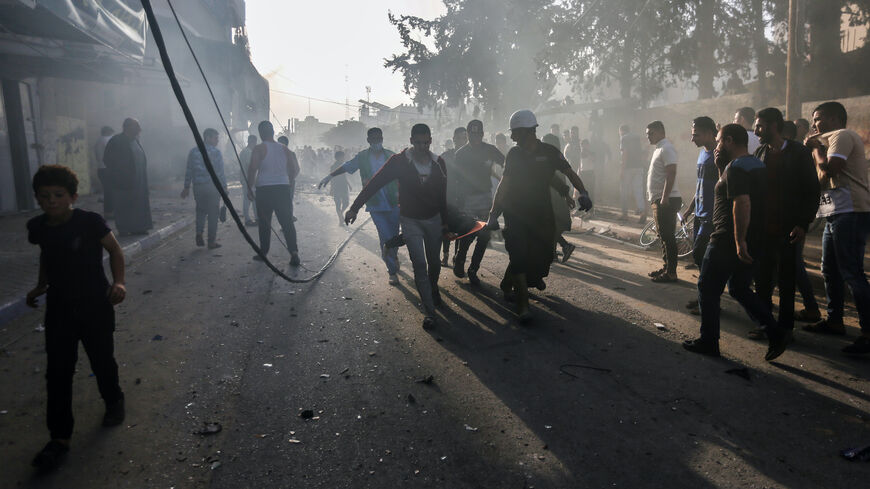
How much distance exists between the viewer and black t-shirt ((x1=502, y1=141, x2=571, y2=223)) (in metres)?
5.52

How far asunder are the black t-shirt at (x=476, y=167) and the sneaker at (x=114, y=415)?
5018mm

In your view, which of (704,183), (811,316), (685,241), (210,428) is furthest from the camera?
(685,241)

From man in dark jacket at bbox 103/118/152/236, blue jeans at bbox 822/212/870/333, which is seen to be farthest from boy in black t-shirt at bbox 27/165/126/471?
man in dark jacket at bbox 103/118/152/236

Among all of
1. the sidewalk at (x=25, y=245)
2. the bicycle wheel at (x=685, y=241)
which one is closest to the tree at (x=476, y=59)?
the sidewalk at (x=25, y=245)

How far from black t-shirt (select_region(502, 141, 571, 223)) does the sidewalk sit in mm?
5253

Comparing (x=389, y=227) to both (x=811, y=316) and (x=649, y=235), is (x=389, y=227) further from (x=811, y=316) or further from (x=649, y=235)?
(x=649, y=235)

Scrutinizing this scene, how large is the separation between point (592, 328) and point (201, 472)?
11.8 feet

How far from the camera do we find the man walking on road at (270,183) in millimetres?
8203

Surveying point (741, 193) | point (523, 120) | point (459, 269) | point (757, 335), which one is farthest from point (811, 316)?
point (459, 269)

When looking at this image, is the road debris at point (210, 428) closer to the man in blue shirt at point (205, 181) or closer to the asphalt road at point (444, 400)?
the asphalt road at point (444, 400)

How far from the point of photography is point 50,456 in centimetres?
295

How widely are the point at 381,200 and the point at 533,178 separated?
8.17 ft

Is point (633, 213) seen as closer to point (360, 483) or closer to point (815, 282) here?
point (815, 282)

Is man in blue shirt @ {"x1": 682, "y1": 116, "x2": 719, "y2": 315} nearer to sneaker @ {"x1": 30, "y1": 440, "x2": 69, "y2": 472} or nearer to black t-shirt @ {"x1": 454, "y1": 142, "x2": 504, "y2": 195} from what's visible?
black t-shirt @ {"x1": 454, "y1": 142, "x2": 504, "y2": 195}
